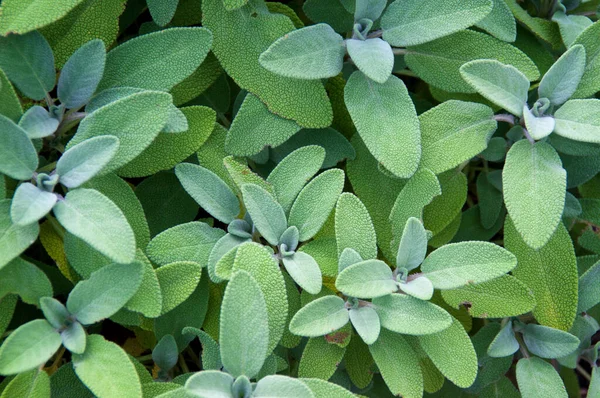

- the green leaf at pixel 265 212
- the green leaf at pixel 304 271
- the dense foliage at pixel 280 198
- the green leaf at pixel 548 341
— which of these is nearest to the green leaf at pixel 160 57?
the dense foliage at pixel 280 198

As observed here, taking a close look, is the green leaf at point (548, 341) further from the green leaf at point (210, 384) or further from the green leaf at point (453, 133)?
the green leaf at point (210, 384)

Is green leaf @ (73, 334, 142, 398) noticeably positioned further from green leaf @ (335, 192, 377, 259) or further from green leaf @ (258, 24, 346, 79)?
green leaf @ (258, 24, 346, 79)

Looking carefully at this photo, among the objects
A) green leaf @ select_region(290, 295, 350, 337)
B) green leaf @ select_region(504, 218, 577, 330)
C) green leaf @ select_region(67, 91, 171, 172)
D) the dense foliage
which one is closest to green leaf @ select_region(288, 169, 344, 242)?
the dense foliage

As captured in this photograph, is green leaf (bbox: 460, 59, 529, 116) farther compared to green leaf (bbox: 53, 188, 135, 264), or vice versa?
green leaf (bbox: 460, 59, 529, 116)

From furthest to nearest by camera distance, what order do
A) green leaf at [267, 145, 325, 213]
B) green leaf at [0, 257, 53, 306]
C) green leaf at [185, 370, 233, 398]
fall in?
1. green leaf at [267, 145, 325, 213]
2. green leaf at [0, 257, 53, 306]
3. green leaf at [185, 370, 233, 398]

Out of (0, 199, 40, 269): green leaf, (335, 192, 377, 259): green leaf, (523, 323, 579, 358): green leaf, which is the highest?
(0, 199, 40, 269): green leaf

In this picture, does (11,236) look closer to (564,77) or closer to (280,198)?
(280,198)

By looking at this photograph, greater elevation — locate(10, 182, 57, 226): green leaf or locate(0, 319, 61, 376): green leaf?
locate(10, 182, 57, 226): green leaf
